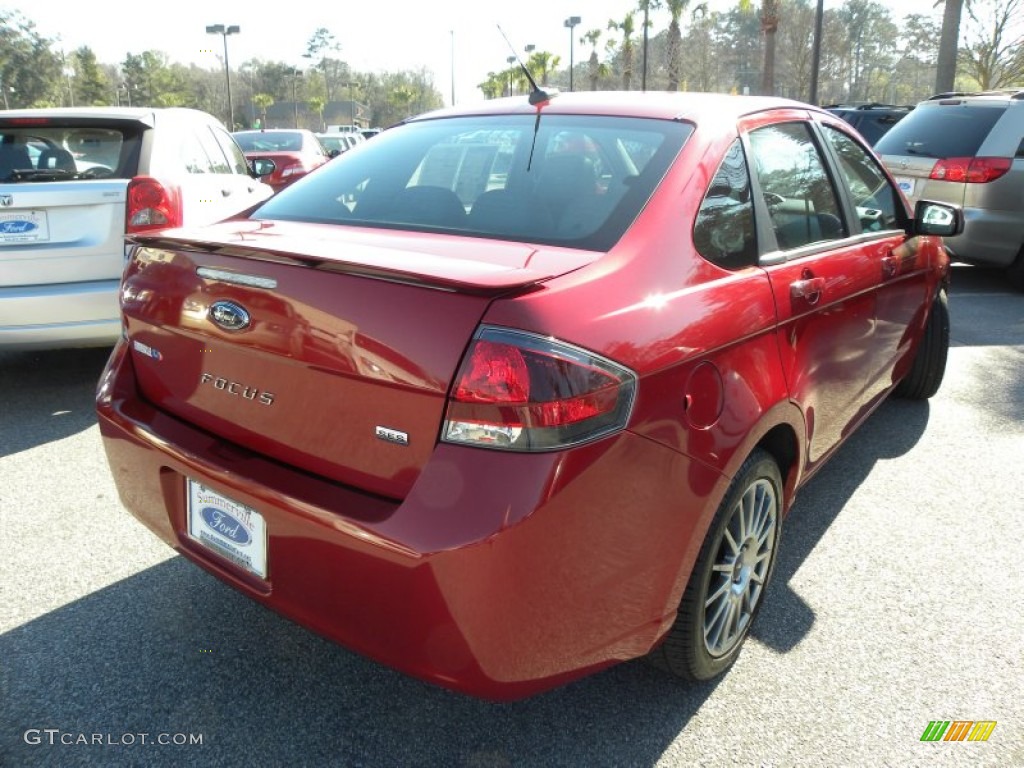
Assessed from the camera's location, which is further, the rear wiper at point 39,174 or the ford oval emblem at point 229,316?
the rear wiper at point 39,174

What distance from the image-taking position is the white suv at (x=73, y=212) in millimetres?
4355

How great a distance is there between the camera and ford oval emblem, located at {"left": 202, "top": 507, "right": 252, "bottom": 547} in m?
2.01

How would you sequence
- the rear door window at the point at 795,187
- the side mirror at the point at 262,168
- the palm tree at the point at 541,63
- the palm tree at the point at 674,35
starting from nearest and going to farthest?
1. the rear door window at the point at 795,187
2. the side mirror at the point at 262,168
3. the palm tree at the point at 674,35
4. the palm tree at the point at 541,63

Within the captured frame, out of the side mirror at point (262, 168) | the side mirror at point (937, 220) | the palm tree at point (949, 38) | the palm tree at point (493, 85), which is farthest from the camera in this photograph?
the palm tree at point (493, 85)

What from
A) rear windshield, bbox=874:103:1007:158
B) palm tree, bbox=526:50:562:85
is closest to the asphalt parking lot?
rear windshield, bbox=874:103:1007:158

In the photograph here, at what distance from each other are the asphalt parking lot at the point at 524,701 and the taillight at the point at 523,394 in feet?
3.04

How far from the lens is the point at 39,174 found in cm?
463

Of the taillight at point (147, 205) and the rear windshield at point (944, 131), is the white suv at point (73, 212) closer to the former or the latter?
the taillight at point (147, 205)

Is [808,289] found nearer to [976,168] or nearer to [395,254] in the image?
[395,254]

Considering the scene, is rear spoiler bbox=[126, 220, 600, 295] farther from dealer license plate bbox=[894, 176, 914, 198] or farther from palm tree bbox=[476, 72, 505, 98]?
palm tree bbox=[476, 72, 505, 98]

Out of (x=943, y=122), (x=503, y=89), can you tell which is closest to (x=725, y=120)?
(x=943, y=122)

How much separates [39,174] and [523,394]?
420cm

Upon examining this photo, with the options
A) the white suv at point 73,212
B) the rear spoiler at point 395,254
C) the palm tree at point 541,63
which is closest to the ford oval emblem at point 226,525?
the rear spoiler at point 395,254

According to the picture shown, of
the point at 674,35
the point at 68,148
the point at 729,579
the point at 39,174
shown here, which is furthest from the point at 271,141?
the point at 674,35
